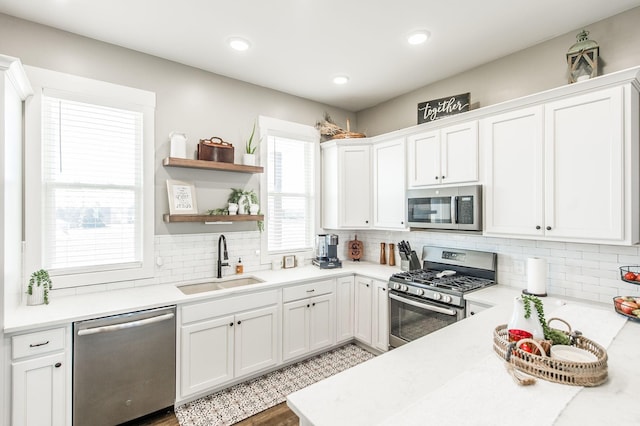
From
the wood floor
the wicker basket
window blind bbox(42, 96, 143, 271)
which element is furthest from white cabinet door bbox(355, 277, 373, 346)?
window blind bbox(42, 96, 143, 271)

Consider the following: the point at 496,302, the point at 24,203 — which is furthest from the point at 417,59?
the point at 24,203

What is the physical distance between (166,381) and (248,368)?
68cm

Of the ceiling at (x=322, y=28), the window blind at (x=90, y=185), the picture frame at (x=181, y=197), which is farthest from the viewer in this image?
the picture frame at (x=181, y=197)

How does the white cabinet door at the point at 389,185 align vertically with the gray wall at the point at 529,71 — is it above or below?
below

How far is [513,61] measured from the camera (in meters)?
2.85

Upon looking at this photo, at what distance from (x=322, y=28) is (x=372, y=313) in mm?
2749

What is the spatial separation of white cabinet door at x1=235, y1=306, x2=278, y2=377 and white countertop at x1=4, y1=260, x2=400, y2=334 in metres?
0.25

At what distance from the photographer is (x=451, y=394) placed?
1.13 metres

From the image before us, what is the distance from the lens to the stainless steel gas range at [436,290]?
264 cm

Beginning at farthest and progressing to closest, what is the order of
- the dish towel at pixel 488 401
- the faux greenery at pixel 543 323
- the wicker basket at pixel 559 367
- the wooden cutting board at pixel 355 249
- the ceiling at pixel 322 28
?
the wooden cutting board at pixel 355 249 → the ceiling at pixel 322 28 → the faux greenery at pixel 543 323 → the wicker basket at pixel 559 367 → the dish towel at pixel 488 401

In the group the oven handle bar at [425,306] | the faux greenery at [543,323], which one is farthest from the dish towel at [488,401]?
the oven handle bar at [425,306]

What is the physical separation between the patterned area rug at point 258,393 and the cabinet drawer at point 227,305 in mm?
695

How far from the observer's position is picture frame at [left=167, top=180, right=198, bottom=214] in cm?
287

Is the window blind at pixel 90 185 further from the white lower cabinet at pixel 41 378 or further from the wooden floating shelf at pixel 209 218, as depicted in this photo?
the white lower cabinet at pixel 41 378
